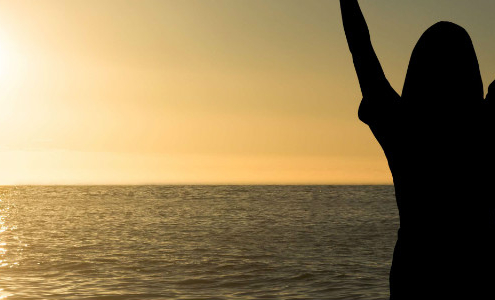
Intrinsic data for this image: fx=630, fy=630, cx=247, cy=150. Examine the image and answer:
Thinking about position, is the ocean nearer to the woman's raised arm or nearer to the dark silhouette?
the dark silhouette

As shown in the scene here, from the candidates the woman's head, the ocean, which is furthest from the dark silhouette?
the ocean

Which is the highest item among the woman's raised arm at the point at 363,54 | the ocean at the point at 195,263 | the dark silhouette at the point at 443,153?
the woman's raised arm at the point at 363,54

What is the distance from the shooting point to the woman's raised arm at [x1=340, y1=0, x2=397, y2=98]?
275 centimetres

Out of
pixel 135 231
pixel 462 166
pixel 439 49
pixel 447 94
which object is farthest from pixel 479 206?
pixel 135 231

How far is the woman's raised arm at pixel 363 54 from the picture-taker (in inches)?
108

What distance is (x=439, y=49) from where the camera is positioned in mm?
2766

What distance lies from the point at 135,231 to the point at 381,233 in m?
13.3

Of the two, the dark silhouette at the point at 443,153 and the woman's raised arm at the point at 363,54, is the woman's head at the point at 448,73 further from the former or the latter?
the woman's raised arm at the point at 363,54

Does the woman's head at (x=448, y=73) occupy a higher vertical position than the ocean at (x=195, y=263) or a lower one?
higher

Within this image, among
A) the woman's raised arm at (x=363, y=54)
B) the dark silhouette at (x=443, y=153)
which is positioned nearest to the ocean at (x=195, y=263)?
the dark silhouette at (x=443, y=153)

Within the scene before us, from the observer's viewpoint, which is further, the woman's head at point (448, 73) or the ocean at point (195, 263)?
the ocean at point (195, 263)

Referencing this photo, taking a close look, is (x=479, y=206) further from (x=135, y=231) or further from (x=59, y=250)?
(x=135, y=231)

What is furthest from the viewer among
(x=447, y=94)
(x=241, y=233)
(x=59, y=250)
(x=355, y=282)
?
(x=241, y=233)

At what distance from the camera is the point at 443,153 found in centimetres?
276
